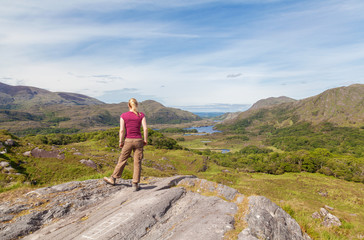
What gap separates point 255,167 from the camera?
109m

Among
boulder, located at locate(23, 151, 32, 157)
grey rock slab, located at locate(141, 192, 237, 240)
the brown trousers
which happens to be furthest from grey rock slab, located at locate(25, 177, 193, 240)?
boulder, located at locate(23, 151, 32, 157)

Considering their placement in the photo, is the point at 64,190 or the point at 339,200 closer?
the point at 64,190

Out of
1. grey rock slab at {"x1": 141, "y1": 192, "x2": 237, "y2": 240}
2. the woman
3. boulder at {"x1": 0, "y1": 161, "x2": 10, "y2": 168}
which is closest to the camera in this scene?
grey rock slab at {"x1": 141, "y1": 192, "x2": 237, "y2": 240}

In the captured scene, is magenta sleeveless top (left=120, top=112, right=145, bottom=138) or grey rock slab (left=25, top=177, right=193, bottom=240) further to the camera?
magenta sleeveless top (left=120, top=112, right=145, bottom=138)

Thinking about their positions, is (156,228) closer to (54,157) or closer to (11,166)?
(11,166)

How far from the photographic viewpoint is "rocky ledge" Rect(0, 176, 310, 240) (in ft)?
19.8

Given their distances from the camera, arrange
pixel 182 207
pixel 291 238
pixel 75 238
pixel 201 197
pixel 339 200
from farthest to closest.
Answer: pixel 339 200, pixel 201 197, pixel 182 207, pixel 291 238, pixel 75 238

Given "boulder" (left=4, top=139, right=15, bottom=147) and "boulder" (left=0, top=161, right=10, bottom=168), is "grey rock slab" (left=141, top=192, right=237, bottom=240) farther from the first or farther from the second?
"boulder" (left=4, top=139, right=15, bottom=147)

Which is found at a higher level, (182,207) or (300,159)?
(182,207)

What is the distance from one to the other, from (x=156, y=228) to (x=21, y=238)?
4482 millimetres

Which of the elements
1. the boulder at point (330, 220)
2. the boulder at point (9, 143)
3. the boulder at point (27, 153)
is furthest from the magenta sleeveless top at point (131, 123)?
the boulder at point (9, 143)

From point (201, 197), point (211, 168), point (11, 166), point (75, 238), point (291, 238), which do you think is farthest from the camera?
point (211, 168)

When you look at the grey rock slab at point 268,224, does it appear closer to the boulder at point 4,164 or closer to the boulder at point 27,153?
the boulder at point 4,164

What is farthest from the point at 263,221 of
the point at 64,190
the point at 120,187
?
the point at 64,190
